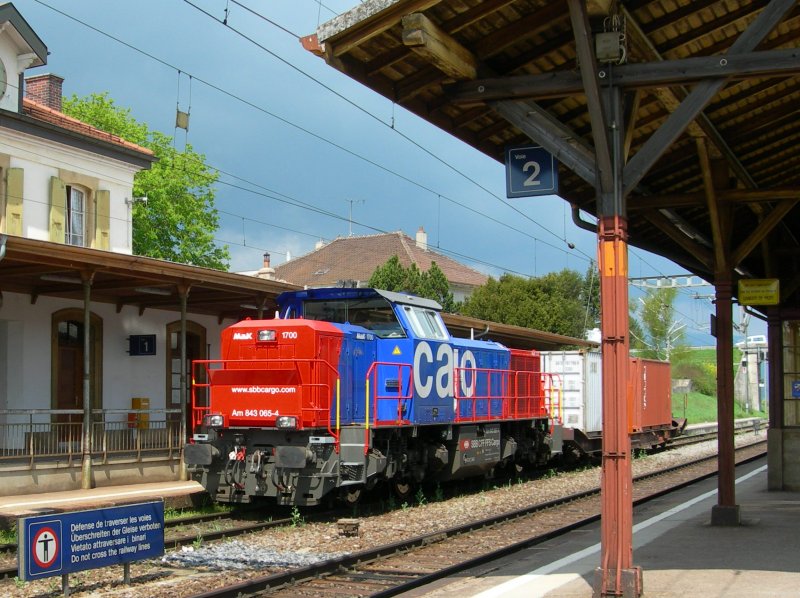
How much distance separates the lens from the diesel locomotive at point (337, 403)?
12.0 m

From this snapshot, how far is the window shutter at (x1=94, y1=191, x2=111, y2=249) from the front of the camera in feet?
85.7

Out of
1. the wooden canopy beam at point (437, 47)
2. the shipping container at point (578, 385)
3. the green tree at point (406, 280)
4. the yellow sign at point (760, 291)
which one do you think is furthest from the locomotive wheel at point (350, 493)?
the green tree at point (406, 280)

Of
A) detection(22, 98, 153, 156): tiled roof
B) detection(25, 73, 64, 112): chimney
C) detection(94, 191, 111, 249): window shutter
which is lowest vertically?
detection(94, 191, 111, 249): window shutter

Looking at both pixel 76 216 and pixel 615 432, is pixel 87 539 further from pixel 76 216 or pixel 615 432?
pixel 76 216

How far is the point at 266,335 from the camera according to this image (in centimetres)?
1247

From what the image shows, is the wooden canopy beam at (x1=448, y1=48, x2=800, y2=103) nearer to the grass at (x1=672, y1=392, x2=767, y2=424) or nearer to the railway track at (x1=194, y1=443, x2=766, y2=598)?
the railway track at (x1=194, y1=443, x2=766, y2=598)

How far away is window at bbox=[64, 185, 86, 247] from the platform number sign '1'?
19.7m

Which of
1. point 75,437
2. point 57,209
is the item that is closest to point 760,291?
point 75,437

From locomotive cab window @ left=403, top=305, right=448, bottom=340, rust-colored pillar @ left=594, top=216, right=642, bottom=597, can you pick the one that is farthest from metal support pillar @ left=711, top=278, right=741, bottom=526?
locomotive cab window @ left=403, top=305, right=448, bottom=340

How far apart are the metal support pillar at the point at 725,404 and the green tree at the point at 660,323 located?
57.4 metres

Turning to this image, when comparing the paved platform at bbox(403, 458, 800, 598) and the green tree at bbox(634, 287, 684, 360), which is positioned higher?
the green tree at bbox(634, 287, 684, 360)

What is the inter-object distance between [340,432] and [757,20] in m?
7.56

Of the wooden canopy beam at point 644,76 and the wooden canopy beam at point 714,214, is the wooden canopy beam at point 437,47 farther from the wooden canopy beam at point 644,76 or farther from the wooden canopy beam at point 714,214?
the wooden canopy beam at point 714,214

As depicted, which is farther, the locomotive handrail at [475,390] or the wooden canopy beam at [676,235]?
the locomotive handrail at [475,390]
